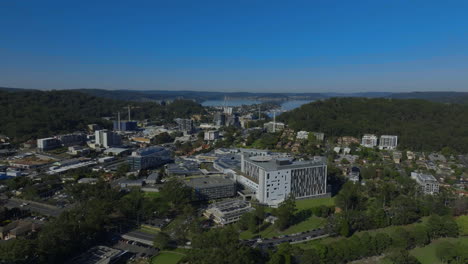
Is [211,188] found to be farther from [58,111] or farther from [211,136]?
[58,111]

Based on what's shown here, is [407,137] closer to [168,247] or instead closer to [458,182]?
[458,182]

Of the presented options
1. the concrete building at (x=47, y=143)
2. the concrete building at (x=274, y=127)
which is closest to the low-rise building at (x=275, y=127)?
the concrete building at (x=274, y=127)

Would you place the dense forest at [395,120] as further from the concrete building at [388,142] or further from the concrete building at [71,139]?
the concrete building at [71,139]

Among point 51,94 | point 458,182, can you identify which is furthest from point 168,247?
point 51,94

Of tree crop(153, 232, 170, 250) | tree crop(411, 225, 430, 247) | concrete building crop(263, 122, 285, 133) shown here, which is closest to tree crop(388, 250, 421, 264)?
tree crop(411, 225, 430, 247)

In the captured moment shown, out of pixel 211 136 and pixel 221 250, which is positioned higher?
pixel 211 136

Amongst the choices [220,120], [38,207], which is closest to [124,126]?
[220,120]
